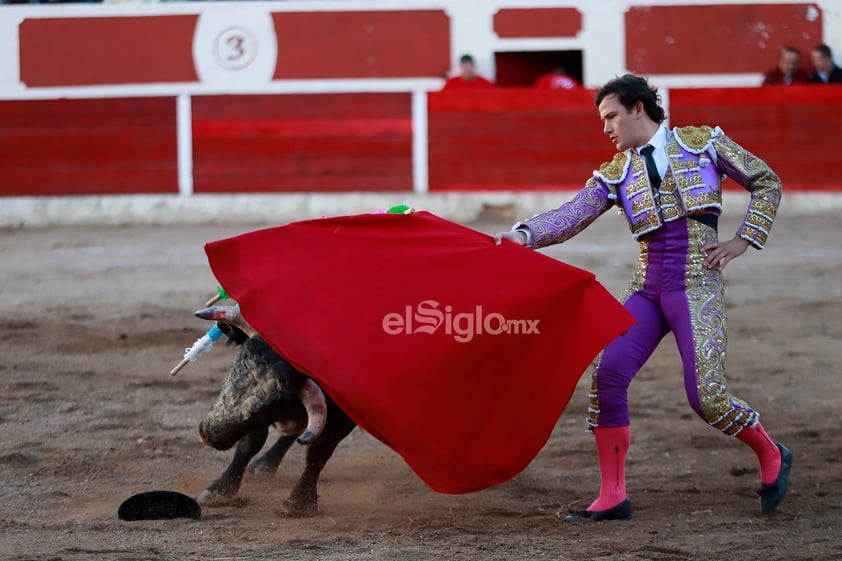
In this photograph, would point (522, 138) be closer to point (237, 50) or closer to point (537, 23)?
point (537, 23)

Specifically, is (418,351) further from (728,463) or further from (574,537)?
(728,463)

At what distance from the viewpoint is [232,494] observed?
3.67 meters

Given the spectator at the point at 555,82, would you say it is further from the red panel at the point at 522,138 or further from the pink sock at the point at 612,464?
the pink sock at the point at 612,464

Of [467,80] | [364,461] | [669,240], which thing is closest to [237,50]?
[467,80]

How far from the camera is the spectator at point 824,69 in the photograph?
9.69 m

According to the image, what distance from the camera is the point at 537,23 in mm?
10008

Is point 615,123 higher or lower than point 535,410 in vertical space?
higher

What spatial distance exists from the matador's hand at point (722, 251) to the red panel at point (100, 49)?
7.37 meters

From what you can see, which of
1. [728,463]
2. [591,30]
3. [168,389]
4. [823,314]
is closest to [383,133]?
[591,30]

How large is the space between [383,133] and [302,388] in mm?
6785

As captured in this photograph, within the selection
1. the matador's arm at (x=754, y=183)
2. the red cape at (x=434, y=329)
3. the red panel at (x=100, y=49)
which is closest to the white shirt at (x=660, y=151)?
the matador's arm at (x=754, y=183)

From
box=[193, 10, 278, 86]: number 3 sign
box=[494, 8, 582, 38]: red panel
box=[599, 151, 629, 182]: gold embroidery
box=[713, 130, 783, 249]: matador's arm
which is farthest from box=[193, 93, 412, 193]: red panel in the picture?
box=[713, 130, 783, 249]: matador's arm

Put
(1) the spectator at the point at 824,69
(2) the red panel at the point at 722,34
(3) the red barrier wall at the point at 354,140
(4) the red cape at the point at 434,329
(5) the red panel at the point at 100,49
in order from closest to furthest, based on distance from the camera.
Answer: (4) the red cape at the point at 434,329, (1) the spectator at the point at 824,69, (3) the red barrier wall at the point at 354,140, (2) the red panel at the point at 722,34, (5) the red panel at the point at 100,49

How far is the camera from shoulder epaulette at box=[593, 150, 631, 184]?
3441 millimetres
